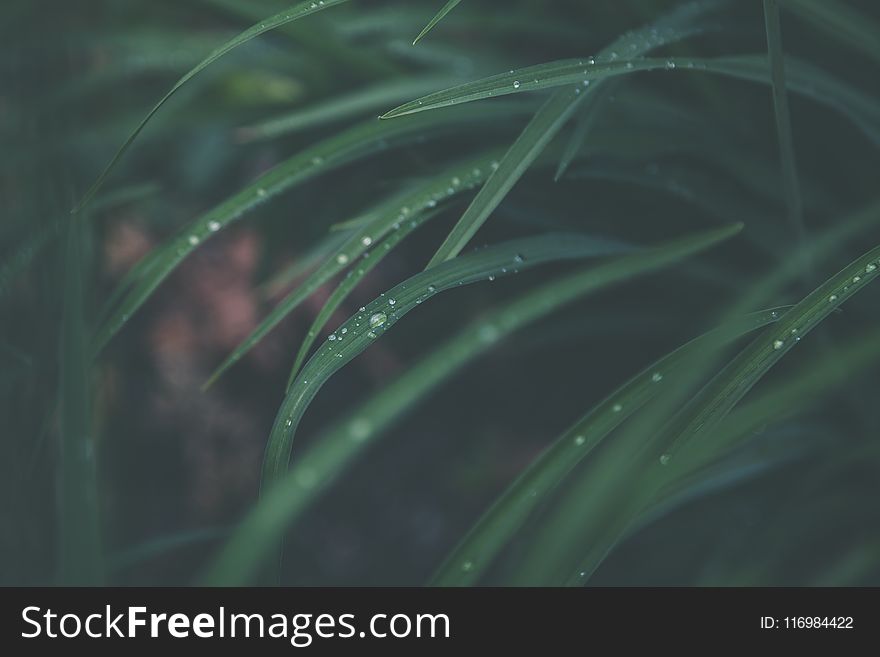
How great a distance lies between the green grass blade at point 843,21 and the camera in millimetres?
593

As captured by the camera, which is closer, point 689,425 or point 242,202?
point 689,425

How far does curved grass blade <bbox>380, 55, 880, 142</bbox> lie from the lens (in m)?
0.50

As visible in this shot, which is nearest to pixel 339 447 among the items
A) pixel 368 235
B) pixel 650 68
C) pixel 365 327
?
pixel 365 327

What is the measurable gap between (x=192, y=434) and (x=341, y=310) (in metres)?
0.32

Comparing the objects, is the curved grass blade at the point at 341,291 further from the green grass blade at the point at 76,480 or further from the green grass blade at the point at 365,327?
the green grass blade at the point at 76,480

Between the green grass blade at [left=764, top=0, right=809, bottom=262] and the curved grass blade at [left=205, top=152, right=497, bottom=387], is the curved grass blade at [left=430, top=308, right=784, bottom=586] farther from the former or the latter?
the curved grass blade at [left=205, top=152, right=497, bottom=387]

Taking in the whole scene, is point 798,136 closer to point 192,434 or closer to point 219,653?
point 219,653

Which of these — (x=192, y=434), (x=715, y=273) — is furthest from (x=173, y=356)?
(x=715, y=273)

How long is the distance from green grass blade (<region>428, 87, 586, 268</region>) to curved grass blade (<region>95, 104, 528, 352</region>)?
0.17 m

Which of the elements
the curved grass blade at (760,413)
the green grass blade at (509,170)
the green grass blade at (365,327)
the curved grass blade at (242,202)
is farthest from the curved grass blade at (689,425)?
the curved grass blade at (242,202)

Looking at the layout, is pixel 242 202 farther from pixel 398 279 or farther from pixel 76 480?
pixel 398 279

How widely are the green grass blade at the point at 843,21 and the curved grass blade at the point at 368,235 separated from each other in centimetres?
31

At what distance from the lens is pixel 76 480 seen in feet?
1.33

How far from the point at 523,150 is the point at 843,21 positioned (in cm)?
33
